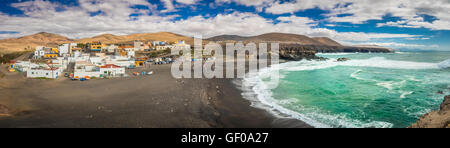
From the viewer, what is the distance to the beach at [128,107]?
10125mm

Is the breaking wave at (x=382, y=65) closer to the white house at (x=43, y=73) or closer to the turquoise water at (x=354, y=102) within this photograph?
the turquoise water at (x=354, y=102)

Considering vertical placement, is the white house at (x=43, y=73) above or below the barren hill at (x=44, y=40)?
below

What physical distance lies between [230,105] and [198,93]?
3684 millimetres

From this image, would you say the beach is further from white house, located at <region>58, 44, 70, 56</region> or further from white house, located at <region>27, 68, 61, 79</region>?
white house, located at <region>58, 44, 70, 56</region>

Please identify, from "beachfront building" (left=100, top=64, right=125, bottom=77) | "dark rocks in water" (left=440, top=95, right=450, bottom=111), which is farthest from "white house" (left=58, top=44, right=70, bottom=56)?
"dark rocks in water" (left=440, top=95, right=450, bottom=111)

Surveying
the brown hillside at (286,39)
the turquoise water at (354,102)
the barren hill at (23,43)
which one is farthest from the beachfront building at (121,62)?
the brown hillside at (286,39)

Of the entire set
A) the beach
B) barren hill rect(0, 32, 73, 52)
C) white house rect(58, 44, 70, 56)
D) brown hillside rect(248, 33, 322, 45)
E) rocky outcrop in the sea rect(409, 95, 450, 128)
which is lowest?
the beach

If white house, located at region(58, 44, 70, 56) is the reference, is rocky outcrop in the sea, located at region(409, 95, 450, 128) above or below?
below

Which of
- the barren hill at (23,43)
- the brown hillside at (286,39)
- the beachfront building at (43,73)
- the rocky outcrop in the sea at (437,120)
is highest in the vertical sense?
the brown hillside at (286,39)

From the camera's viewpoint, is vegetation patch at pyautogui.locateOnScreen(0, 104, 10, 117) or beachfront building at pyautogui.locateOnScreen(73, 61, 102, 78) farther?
beachfront building at pyautogui.locateOnScreen(73, 61, 102, 78)

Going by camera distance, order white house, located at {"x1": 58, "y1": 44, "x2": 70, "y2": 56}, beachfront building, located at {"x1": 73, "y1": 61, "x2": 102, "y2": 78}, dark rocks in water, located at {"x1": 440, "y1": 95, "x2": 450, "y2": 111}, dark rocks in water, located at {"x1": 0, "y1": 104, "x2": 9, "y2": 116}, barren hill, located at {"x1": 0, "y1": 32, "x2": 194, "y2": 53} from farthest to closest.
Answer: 1. barren hill, located at {"x1": 0, "y1": 32, "x2": 194, "y2": 53}
2. white house, located at {"x1": 58, "y1": 44, "x2": 70, "y2": 56}
3. beachfront building, located at {"x1": 73, "y1": 61, "x2": 102, "y2": 78}
4. dark rocks in water, located at {"x1": 0, "y1": 104, "x2": 9, "y2": 116}
5. dark rocks in water, located at {"x1": 440, "y1": 95, "x2": 450, "y2": 111}

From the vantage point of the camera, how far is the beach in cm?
1012

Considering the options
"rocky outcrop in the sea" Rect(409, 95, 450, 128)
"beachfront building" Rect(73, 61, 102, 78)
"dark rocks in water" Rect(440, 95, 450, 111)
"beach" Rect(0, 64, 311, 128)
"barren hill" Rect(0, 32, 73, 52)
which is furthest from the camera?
"barren hill" Rect(0, 32, 73, 52)
